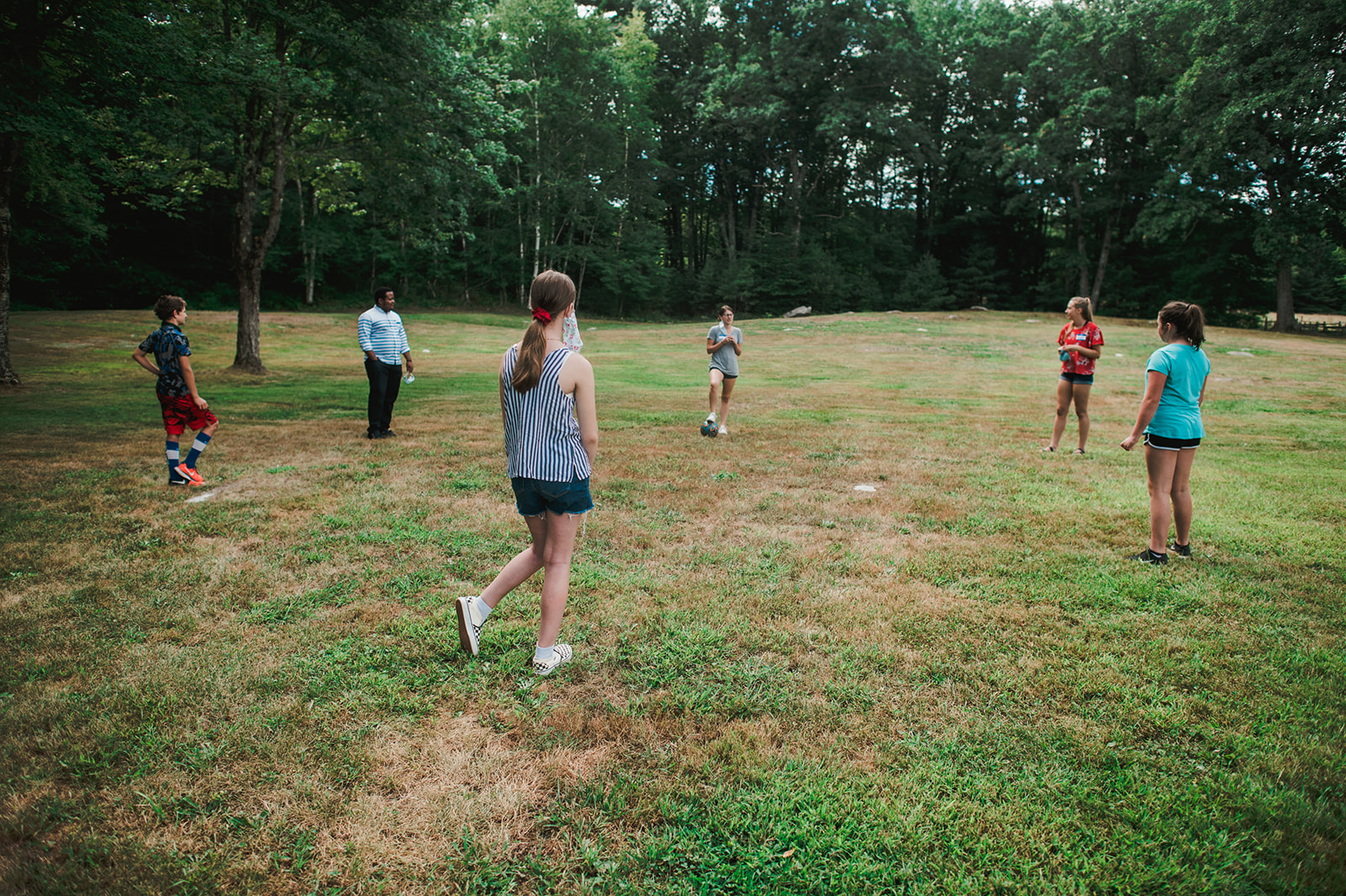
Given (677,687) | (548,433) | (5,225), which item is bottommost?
(677,687)

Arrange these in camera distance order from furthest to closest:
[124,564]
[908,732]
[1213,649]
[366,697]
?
[124,564] → [1213,649] → [366,697] → [908,732]

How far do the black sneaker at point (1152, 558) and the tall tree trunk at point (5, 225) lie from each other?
1730 cm

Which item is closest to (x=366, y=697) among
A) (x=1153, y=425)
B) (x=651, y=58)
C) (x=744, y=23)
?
(x=1153, y=425)

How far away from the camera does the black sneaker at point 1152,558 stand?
533cm

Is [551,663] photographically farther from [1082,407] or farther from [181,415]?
[1082,407]

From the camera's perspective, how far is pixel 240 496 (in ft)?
22.4

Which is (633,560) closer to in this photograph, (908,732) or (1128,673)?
(908,732)

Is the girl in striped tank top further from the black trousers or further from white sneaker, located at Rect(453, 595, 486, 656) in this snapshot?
the black trousers

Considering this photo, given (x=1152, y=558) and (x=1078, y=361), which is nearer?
(x=1152, y=558)

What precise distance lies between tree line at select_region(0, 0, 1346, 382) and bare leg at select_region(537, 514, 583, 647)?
1317cm

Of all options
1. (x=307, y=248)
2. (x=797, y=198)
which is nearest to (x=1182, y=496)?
(x=307, y=248)

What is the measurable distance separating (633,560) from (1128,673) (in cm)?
314

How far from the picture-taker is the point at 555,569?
361cm

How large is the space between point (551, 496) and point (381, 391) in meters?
6.93
